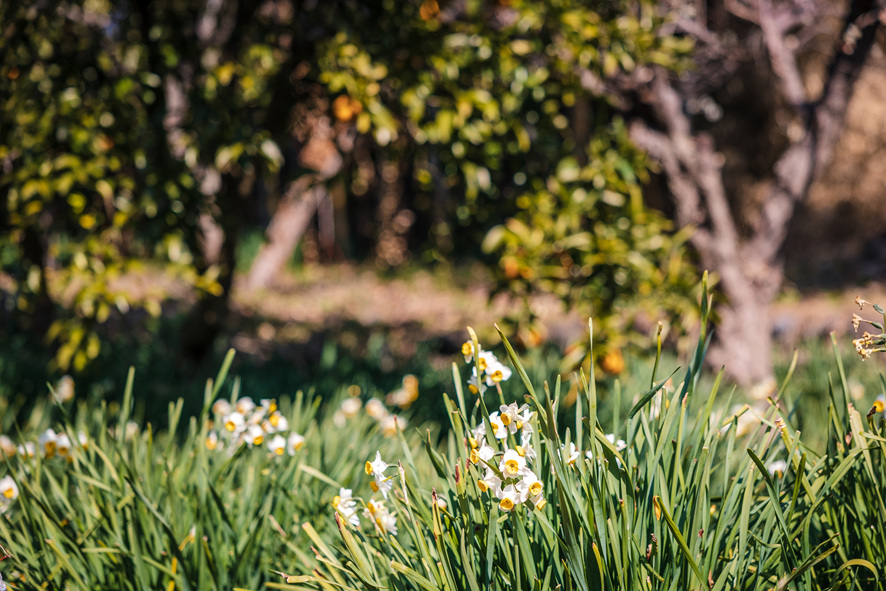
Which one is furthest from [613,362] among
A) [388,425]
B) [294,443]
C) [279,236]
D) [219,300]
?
[279,236]

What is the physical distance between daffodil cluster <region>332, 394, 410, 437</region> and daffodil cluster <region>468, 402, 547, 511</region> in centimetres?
75

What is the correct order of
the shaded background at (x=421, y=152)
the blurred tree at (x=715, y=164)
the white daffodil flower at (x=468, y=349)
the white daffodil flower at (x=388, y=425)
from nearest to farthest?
the white daffodil flower at (x=468, y=349), the white daffodil flower at (x=388, y=425), the shaded background at (x=421, y=152), the blurred tree at (x=715, y=164)

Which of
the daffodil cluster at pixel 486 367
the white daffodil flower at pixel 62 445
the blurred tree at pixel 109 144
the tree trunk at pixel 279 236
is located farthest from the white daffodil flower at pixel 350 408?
the tree trunk at pixel 279 236

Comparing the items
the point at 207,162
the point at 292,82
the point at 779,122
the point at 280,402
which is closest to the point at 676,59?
the point at 292,82

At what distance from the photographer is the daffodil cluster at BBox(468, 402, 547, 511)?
1.06m

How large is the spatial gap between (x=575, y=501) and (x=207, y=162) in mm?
1932

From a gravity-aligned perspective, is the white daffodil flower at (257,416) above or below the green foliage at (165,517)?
above

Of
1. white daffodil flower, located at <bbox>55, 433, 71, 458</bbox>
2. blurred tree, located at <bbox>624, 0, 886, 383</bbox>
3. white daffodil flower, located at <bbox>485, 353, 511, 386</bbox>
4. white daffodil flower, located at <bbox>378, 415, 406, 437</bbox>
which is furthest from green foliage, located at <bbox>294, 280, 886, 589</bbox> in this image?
blurred tree, located at <bbox>624, 0, 886, 383</bbox>

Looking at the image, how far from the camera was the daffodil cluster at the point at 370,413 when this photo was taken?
2047 mm

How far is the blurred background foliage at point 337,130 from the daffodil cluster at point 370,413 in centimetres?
62

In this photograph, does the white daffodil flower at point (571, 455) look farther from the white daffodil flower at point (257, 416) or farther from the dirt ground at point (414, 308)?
the dirt ground at point (414, 308)

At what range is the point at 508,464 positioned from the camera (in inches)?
41.7

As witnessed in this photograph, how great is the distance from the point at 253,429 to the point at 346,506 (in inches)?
13.7

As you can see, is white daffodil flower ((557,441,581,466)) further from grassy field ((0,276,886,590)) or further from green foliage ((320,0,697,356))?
green foliage ((320,0,697,356))
